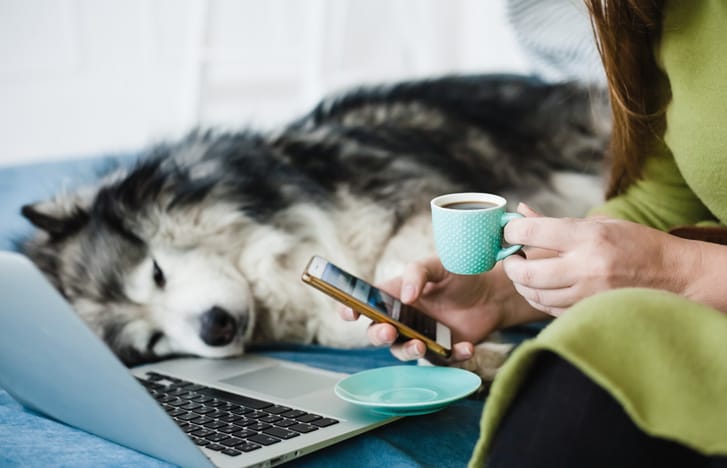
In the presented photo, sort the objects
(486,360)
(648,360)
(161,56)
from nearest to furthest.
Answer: (648,360) < (486,360) < (161,56)

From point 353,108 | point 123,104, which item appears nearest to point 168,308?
point 353,108

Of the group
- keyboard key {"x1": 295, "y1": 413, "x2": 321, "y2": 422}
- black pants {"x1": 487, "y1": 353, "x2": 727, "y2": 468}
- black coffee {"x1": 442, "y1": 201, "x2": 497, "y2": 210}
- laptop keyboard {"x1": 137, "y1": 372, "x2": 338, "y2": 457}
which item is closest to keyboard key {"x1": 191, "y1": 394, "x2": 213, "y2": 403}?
laptop keyboard {"x1": 137, "y1": 372, "x2": 338, "y2": 457}

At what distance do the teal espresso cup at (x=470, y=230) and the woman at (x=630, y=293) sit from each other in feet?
0.08

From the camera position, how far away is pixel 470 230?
0.95m

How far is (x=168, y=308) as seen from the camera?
1.66m

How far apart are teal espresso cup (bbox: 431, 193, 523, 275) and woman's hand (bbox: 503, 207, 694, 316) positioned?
2 centimetres

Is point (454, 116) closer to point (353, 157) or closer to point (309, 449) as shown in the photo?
point (353, 157)

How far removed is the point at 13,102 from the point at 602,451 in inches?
185

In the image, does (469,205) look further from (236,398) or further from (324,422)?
(236,398)

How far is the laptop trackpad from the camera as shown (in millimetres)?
1337

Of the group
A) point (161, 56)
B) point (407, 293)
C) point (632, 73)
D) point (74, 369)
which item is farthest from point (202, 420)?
point (161, 56)

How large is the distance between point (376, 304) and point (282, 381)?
336 mm

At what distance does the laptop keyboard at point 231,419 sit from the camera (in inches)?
42.6

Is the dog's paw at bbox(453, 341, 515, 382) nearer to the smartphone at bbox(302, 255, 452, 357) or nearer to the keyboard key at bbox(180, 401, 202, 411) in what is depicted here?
the smartphone at bbox(302, 255, 452, 357)
